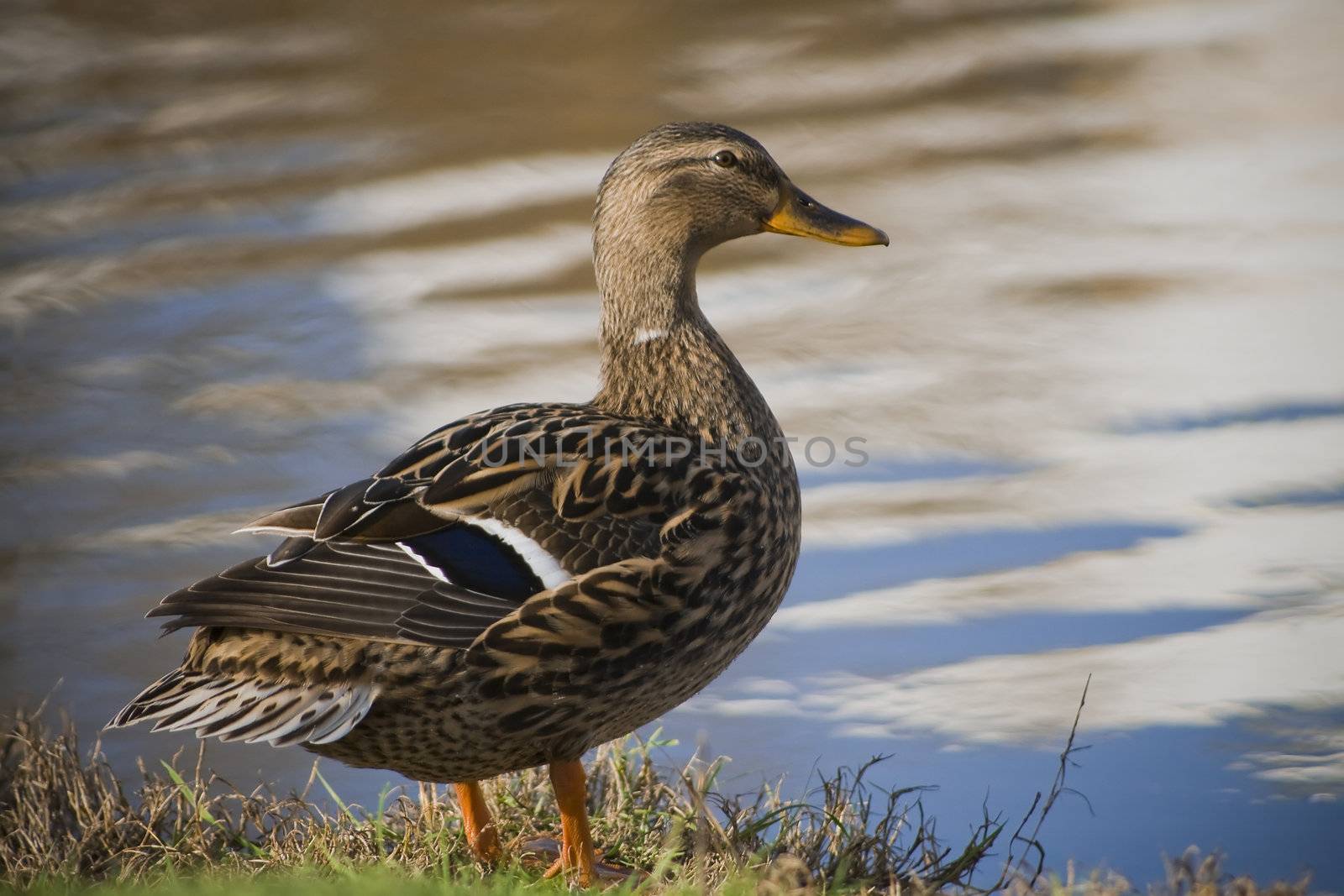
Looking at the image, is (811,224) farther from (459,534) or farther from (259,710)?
(259,710)

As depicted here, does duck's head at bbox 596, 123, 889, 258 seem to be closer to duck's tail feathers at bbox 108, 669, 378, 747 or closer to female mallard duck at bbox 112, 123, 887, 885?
female mallard duck at bbox 112, 123, 887, 885

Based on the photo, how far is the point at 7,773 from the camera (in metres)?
5.25

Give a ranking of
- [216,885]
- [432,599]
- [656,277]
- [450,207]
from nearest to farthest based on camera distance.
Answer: [216,885]
[432,599]
[656,277]
[450,207]

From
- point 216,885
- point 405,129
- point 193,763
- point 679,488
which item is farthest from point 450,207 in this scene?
point 216,885

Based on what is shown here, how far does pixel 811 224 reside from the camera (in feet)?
16.9

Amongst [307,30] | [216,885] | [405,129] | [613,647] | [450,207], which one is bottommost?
[216,885]

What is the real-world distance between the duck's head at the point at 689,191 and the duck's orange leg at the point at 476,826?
5.71 feet

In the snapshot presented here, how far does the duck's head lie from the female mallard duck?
0.66 meters

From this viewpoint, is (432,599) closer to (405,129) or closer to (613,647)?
(613,647)

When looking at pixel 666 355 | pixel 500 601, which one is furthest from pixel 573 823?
pixel 666 355

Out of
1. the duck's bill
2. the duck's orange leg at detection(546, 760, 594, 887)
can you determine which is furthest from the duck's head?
the duck's orange leg at detection(546, 760, 594, 887)

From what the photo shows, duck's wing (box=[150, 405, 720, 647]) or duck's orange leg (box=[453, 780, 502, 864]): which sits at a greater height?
duck's wing (box=[150, 405, 720, 647])

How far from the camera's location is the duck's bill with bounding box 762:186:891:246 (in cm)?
512

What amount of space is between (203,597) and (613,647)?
3.45 ft
